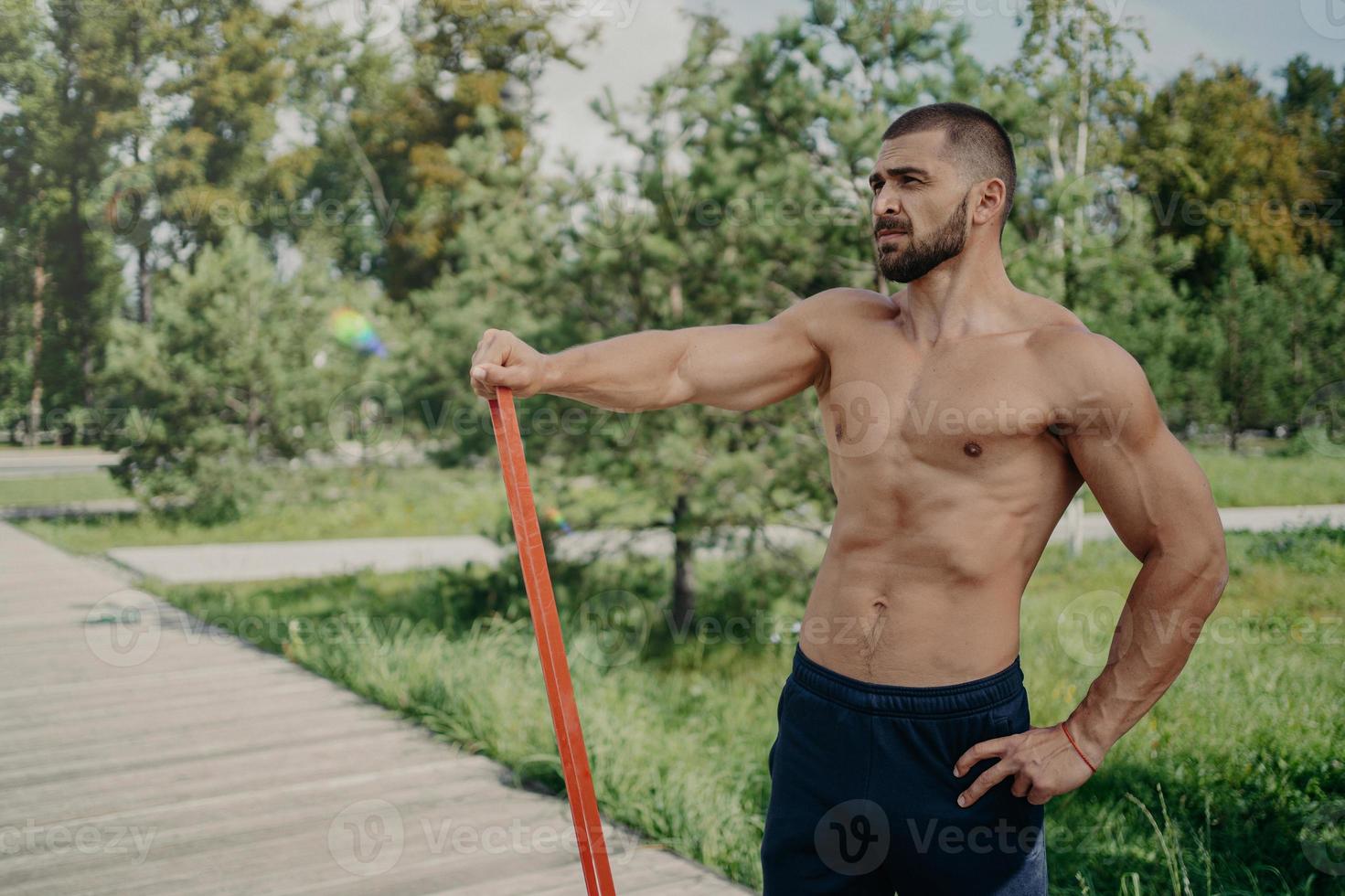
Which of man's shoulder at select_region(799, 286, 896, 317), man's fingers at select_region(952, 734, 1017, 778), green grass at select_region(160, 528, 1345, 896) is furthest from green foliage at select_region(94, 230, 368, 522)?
man's fingers at select_region(952, 734, 1017, 778)

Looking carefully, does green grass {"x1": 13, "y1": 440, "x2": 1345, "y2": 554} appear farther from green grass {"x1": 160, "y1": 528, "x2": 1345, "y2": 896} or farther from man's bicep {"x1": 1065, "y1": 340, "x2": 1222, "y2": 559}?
man's bicep {"x1": 1065, "y1": 340, "x2": 1222, "y2": 559}

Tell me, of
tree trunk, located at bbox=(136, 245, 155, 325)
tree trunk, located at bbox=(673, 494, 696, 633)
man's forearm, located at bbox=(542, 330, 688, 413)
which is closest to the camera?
man's forearm, located at bbox=(542, 330, 688, 413)

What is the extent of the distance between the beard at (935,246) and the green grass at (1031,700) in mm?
1811

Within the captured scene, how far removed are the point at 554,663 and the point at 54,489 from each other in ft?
52.8

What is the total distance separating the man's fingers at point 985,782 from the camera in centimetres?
167

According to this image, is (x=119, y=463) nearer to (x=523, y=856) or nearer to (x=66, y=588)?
(x=66, y=588)

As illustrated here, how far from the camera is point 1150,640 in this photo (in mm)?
1636

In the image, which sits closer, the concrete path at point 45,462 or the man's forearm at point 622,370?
the man's forearm at point 622,370

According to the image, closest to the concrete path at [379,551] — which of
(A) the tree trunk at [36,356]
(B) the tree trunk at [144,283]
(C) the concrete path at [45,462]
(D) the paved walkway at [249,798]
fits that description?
(D) the paved walkway at [249,798]

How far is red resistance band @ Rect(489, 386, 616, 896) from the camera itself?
167 cm

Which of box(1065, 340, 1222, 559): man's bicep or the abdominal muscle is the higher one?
box(1065, 340, 1222, 559): man's bicep

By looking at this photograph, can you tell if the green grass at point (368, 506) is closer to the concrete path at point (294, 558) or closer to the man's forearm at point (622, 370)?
the concrete path at point (294, 558)

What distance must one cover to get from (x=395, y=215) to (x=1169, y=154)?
17.8m

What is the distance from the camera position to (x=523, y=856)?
10.5 feet
